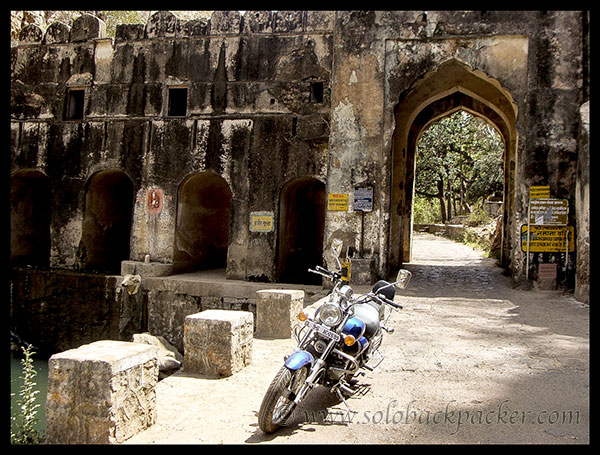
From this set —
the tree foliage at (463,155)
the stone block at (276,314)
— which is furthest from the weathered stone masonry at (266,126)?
the tree foliage at (463,155)

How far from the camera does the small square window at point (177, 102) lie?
13.8 meters

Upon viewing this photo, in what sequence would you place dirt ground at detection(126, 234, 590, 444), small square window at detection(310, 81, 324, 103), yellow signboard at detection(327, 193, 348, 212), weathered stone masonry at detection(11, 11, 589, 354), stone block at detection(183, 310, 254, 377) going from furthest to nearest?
small square window at detection(310, 81, 324, 103) < yellow signboard at detection(327, 193, 348, 212) < weathered stone masonry at detection(11, 11, 589, 354) < stone block at detection(183, 310, 254, 377) < dirt ground at detection(126, 234, 590, 444)

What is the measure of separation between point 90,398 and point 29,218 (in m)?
13.9

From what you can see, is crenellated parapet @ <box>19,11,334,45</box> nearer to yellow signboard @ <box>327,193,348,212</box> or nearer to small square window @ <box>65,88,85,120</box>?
small square window @ <box>65,88,85,120</box>

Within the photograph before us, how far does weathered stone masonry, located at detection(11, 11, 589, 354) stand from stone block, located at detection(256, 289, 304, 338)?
4085mm

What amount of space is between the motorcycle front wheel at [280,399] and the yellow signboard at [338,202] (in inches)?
292

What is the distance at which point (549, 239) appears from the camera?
1005 cm

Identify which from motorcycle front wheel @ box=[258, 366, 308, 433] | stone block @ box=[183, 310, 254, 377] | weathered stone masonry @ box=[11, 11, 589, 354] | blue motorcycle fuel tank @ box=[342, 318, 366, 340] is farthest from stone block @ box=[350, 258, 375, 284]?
motorcycle front wheel @ box=[258, 366, 308, 433]

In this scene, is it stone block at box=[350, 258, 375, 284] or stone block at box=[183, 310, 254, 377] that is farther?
stone block at box=[350, 258, 375, 284]

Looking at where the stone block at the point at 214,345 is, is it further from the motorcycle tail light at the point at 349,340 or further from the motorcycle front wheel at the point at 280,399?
the motorcycle tail light at the point at 349,340

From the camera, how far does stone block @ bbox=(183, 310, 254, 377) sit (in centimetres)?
514

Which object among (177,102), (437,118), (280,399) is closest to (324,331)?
(280,399)

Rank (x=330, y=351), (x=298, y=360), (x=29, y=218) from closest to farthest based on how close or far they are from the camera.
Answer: (x=298, y=360) → (x=330, y=351) → (x=29, y=218)

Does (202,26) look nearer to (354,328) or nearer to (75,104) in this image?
(75,104)
